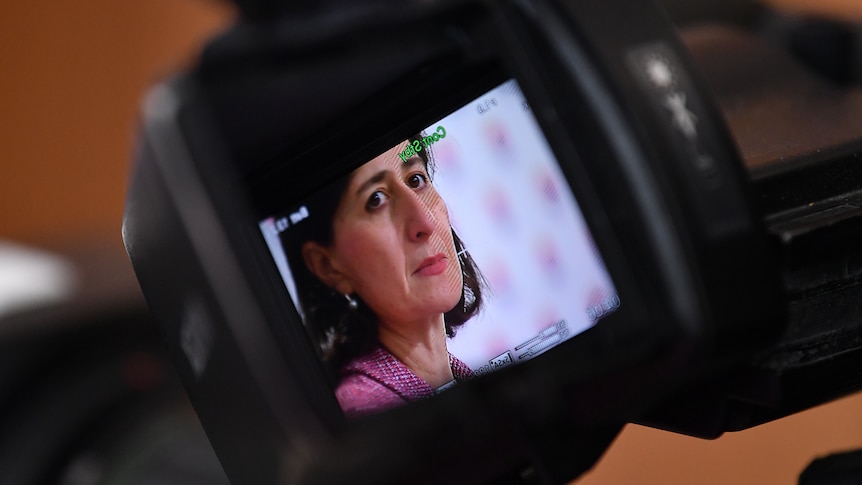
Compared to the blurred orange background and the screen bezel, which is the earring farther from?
the blurred orange background

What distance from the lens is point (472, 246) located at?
483 millimetres

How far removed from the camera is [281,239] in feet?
1.64

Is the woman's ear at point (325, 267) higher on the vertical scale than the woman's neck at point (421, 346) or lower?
higher

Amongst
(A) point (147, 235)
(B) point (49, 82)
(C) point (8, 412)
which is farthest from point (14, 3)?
(A) point (147, 235)

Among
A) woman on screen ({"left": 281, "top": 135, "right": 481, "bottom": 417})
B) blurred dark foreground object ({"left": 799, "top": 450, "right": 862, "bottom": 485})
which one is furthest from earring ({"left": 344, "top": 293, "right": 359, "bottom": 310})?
blurred dark foreground object ({"left": 799, "top": 450, "right": 862, "bottom": 485})

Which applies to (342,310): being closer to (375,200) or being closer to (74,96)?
(375,200)

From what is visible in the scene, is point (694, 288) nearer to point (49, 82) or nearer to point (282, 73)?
point (282, 73)

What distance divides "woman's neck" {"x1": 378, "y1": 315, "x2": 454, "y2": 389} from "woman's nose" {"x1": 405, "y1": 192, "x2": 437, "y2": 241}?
0.14 ft

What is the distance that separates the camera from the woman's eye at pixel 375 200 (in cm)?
50

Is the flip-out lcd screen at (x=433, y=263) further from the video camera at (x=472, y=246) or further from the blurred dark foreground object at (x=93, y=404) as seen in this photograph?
the blurred dark foreground object at (x=93, y=404)

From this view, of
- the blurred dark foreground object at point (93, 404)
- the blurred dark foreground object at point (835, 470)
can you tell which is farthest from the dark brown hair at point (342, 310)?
the blurred dark foreground object at point (93, 404)

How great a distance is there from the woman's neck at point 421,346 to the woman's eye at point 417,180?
67 millimetres

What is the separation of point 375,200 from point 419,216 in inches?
1.0

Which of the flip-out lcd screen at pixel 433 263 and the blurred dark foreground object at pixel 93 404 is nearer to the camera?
the flip-out lcd screen at pixel 433 263
